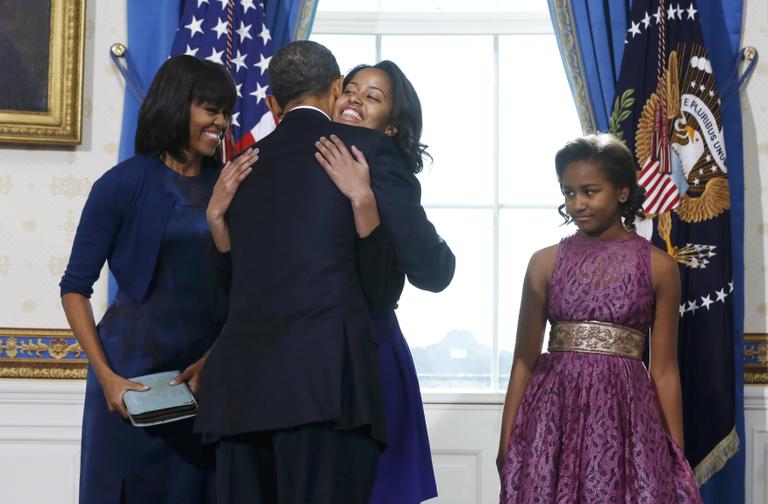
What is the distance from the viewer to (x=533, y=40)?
393 cm

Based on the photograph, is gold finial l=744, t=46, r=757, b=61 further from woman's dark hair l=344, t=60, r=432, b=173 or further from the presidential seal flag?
woman's dark hair l=344, t=60, r=432, b=173

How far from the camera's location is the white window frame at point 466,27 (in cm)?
389

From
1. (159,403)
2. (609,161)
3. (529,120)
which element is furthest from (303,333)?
(529,120)

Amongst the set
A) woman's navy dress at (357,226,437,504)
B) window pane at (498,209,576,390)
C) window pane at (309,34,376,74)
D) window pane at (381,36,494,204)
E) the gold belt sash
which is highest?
window pane at (309,34,376,74)

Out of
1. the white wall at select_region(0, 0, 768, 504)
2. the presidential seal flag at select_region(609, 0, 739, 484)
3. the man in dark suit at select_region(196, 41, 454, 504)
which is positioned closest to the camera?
the man in dark suit at select_region(196, 41, 454, 504)

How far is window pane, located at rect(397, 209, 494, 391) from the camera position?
12.8 feet

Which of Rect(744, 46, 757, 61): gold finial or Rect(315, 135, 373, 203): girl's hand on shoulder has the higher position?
Rect(744, 46, 757, 61): gold finial

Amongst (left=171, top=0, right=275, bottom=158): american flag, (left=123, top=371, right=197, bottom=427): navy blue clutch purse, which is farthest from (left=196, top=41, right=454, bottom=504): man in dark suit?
(left=171, top=0, right=275, bottom=158): american flag

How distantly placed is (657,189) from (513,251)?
2.21 ft

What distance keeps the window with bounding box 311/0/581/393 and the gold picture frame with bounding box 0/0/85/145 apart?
907 millimetres

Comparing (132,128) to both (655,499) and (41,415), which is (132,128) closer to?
(41,415)

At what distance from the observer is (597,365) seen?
262 centimetres

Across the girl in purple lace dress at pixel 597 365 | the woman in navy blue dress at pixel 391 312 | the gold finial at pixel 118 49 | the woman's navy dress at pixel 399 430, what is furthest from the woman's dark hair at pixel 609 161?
the gold finial at pixel 118 49

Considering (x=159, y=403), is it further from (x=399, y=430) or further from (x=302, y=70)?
(x=302, y=70)
